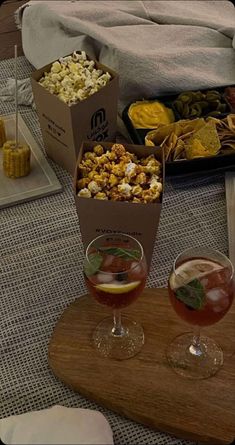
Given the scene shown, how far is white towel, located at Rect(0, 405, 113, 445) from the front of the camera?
0.77 m

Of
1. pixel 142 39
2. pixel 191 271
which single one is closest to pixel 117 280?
pixel 191 271

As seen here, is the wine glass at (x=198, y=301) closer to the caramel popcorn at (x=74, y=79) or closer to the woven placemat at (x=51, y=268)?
the woven placemat at (x=51, y=268)

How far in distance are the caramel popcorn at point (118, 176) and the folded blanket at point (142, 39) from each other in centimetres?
41

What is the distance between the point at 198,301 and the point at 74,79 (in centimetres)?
60

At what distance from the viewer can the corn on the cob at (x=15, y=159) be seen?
125cm

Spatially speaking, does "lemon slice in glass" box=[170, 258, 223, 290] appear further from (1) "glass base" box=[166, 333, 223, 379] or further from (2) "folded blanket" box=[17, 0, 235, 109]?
(2) "folded blanket" box=[17, 0, 235, 109]

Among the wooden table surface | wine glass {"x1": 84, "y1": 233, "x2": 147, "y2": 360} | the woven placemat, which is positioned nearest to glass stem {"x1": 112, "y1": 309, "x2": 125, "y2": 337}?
wine glass {"x1": 84, "y1": 233, "x2": 147, "y2": 360}

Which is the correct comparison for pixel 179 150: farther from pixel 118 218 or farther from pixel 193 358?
pixel 193 358

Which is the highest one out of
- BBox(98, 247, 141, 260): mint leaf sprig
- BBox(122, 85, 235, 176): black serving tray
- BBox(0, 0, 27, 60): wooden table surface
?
BBox(98, 247, 141, 260): mint leaf sprig

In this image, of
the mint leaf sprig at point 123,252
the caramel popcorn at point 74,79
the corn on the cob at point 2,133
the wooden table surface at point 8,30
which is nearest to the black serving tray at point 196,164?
the caramel popcorn at point 74,79

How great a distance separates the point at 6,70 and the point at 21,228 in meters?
0.57

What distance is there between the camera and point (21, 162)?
1254 mm

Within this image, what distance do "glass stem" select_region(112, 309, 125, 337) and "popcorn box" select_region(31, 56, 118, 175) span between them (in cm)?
40

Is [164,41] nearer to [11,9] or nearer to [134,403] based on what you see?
[11,9]
